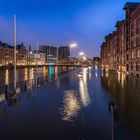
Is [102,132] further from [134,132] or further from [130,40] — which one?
[130,40]

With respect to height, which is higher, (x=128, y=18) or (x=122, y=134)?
(x=128, y=18)

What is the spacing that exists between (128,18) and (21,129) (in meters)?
85.3

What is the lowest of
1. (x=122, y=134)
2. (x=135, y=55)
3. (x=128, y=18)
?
(x=122, y=134)

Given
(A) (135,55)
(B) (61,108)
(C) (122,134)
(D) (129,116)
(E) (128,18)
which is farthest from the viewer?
(E) (128,18)

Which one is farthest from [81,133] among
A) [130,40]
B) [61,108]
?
[130,40]

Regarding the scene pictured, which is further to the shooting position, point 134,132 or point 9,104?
point 9,104

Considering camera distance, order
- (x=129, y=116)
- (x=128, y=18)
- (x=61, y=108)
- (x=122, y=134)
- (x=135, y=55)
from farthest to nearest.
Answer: (x=128, y=18) → (x=135, y=55) → (x=61, y=108) → (x=129, y=116) → (x=122, y=134)

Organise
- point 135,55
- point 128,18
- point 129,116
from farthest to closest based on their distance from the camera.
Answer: point 128,18 < point 135,55 < point 129,116

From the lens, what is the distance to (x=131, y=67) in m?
83.8

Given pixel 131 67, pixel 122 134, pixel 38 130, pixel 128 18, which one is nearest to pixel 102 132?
pixel 122 134

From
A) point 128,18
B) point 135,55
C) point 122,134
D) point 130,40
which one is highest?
point 128,18

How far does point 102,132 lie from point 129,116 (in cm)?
479

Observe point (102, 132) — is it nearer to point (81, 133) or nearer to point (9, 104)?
point (81, 133)

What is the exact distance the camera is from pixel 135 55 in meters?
77.8
